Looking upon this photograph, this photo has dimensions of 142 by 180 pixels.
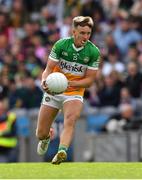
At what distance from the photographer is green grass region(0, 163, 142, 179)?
42.5ft

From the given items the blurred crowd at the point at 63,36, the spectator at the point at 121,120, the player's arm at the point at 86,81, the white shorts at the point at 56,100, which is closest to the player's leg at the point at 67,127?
the white shorts at the point at 56,100

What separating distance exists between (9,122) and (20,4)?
22.3 feet

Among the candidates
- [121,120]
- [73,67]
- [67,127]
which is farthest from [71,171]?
[121,120]

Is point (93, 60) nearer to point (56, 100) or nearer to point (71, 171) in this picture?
point (56, 100)

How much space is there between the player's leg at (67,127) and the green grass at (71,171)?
0.17 meters

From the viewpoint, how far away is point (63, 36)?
24.4m

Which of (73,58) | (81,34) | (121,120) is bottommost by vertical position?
(121,120)

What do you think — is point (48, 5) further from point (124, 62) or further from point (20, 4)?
point (124, 62)

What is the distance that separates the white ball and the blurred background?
5.85 meters

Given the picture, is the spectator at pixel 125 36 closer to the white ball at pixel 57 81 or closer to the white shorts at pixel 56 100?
the white shorts at pixel 56 100

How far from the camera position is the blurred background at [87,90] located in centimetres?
2031

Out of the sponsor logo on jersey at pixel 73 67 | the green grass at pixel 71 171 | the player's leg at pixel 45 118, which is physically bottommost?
the green grass at pixel 71 171

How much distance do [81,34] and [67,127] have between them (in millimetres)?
1372

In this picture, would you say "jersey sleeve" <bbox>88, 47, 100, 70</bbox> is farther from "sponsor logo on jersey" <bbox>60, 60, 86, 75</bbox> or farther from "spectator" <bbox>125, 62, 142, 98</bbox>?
"spectator" <bbox>125, 62, 142, 98</bbox>
